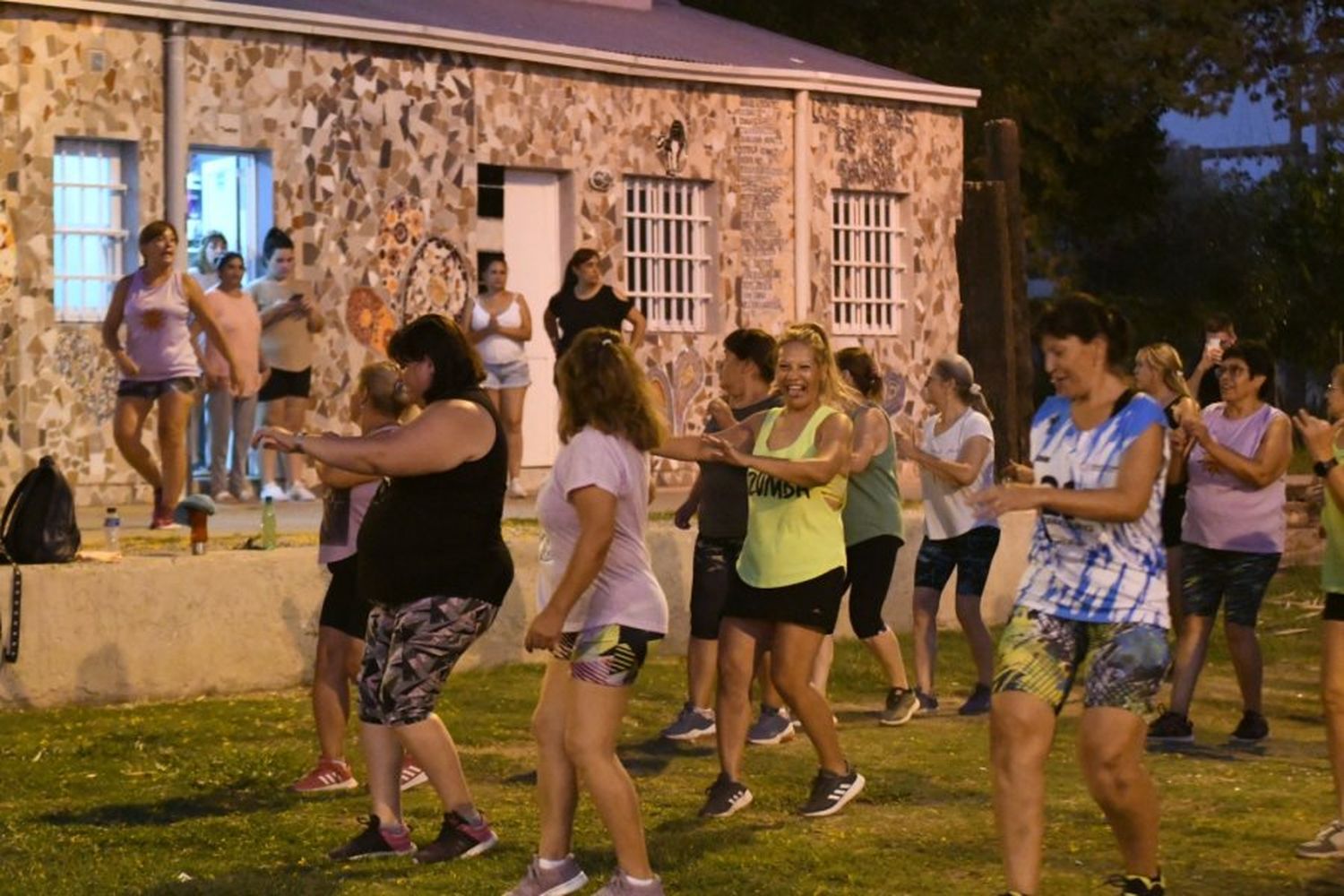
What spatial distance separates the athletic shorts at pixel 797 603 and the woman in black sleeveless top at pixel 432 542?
58.5 inches

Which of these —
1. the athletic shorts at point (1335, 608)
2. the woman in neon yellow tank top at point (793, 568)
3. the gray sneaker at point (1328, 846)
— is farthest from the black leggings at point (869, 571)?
the gray sneaker at point (1328, 846)

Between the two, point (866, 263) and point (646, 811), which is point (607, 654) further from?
point (866, 263)

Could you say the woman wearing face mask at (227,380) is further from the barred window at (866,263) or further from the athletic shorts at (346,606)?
the barred window at (866,263)

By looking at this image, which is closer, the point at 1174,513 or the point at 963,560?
the point at 1174,513

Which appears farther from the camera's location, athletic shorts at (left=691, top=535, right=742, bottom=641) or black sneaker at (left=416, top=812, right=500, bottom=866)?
athletic shorts at (left=691, top=535, right=742, bottom=641)

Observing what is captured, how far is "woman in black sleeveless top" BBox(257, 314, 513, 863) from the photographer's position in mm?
8883

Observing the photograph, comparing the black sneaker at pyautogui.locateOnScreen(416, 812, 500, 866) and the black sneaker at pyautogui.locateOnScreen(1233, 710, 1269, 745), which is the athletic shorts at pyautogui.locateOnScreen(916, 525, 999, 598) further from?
the black sneaker at pyautogui.locateOnScreen(416, 812, 500, 866)

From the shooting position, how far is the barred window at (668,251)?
22.8 meters

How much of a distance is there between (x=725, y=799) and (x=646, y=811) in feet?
1.22

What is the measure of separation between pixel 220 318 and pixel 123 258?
2.00 m

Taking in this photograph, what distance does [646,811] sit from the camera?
10.6 metres

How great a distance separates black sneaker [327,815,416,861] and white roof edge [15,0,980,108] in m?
10.3

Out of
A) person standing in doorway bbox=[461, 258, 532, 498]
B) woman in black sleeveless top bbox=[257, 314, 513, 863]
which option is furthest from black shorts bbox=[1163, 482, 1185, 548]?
person standing in doorway bbox=[461, 258, 532, 498]

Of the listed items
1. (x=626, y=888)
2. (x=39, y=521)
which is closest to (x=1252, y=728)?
(x=626, y=888)
